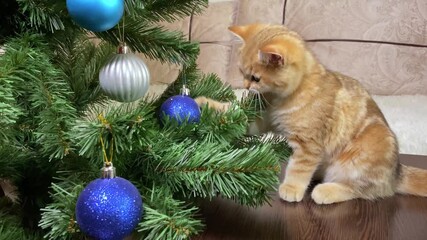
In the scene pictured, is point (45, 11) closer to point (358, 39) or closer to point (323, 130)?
point (323, 130)

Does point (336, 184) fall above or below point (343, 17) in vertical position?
below

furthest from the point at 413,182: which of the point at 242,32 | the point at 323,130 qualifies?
the point at 242,32

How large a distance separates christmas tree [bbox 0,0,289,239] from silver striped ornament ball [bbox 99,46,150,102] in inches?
0.8

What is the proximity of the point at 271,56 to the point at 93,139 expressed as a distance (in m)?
0.51

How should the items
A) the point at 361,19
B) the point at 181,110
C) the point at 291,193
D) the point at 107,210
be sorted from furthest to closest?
the point at 361,19 < the point at 291,193 < the point at 181,110 < the point at 107,210

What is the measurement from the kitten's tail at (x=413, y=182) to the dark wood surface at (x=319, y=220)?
0.8 inches

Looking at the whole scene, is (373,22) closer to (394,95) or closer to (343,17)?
(343,17)

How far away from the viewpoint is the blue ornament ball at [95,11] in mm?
423

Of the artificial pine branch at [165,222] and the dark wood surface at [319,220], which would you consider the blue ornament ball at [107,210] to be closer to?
the artificial pine branch at [165,222]

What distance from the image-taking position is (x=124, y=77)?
0.47 meters

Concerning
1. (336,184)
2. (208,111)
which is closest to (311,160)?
(336,184)

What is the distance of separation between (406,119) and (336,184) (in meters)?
0.66

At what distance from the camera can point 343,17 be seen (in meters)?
1.65

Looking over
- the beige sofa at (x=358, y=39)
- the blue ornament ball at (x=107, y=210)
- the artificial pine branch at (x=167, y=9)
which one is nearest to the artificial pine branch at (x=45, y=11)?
the artificial pine branch at (x=167, y=9)
